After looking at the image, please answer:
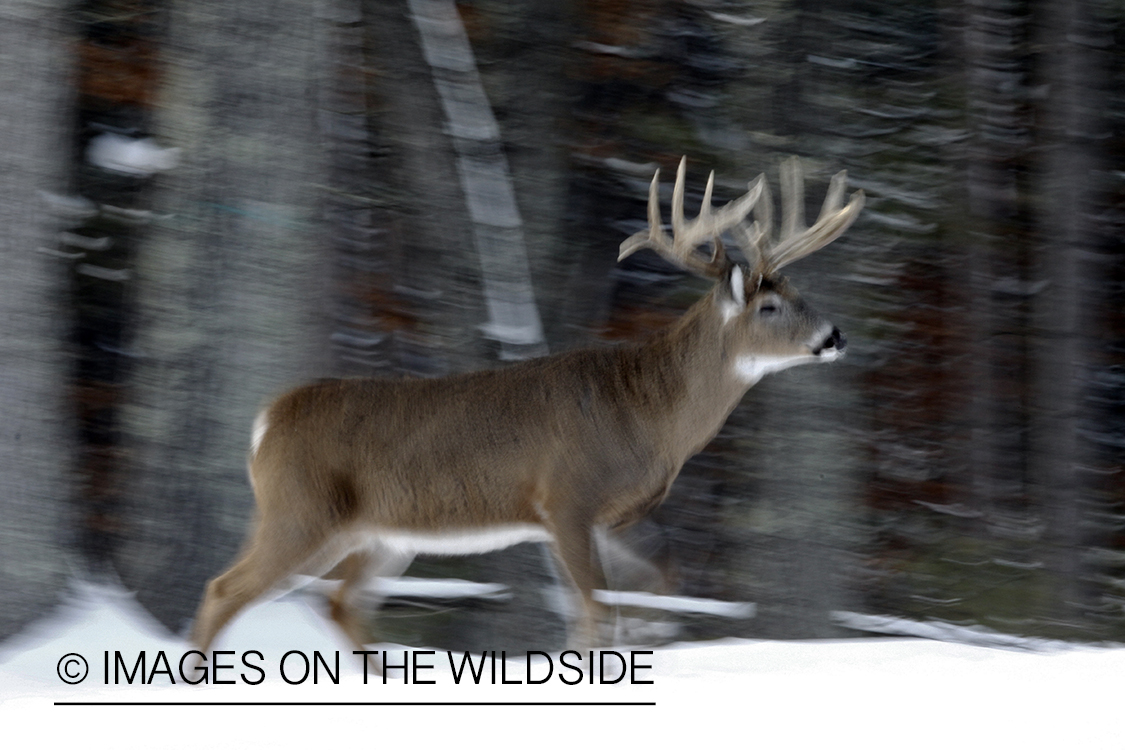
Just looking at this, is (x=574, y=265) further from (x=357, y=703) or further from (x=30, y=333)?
(x=357, y=703)

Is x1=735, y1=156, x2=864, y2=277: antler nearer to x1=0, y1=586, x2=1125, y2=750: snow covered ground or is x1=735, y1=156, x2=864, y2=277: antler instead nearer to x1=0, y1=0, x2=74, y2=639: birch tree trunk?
x1=0, y1=586, x2=1125, y2=750: snow covered ground

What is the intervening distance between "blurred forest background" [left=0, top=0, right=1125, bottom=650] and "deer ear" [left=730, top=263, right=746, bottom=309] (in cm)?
119

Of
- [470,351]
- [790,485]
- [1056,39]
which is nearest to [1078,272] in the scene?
[1056,39]

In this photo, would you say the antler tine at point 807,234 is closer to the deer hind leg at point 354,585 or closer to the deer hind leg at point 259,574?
the deer hind leg at point 354,585

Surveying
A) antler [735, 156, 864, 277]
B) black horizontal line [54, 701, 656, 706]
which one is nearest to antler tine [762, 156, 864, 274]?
antler [735, 156, 864, 277]

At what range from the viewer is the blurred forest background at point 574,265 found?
5.89m

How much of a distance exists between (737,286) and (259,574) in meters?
2.30

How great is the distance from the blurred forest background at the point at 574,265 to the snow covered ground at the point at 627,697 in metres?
0.59

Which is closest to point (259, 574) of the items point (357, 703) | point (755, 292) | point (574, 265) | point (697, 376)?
point (357, 703)

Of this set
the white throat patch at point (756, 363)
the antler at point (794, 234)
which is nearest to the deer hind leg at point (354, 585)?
the white throat patch at point (756, 363)

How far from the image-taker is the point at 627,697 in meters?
4.28

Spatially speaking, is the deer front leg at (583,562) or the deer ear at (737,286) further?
the deer ear at (737,286)

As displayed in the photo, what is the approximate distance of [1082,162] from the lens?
23.9 feet

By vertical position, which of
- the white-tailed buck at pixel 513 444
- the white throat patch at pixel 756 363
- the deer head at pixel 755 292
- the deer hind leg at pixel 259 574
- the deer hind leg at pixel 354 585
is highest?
the deer head at pixel 755 292
